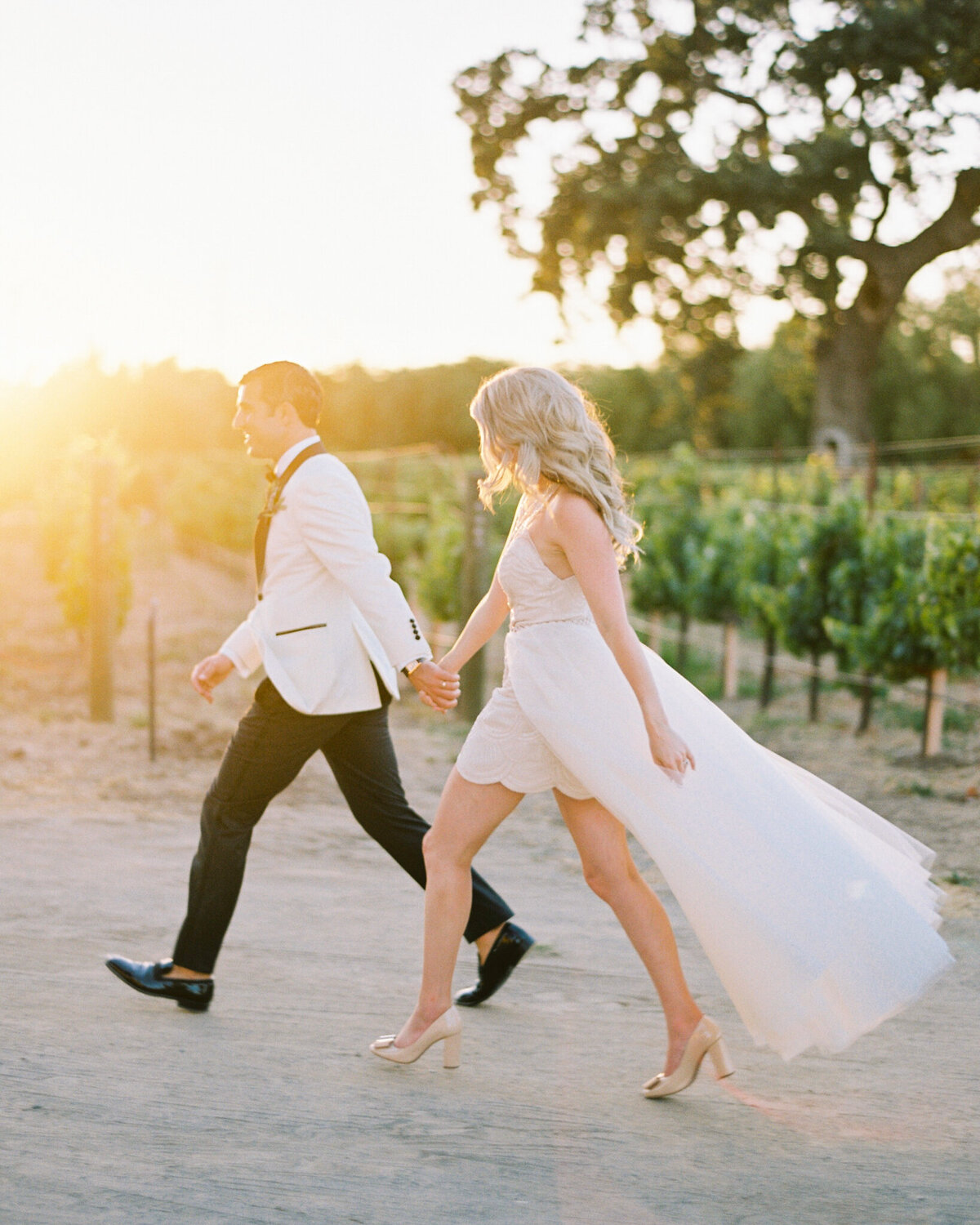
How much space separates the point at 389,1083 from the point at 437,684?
1019 mm

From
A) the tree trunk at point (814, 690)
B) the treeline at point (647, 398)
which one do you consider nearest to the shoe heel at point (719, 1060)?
the tree trunk at point (814, 690)

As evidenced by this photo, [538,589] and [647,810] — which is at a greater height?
[538,589]

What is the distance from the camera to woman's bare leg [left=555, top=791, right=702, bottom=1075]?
126 inches

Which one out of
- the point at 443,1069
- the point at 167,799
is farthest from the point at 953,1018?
the point at 167,799

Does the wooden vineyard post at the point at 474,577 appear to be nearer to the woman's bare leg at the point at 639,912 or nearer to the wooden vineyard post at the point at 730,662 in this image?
the wooden vineyard post at the point at 730,662

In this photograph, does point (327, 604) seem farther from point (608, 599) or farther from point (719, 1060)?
point (719, 1060)

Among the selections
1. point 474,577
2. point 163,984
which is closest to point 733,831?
point 163,984

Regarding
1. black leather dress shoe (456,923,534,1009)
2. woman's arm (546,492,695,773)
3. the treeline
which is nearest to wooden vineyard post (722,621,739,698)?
black leather dress shoe (456,923,534,1009)

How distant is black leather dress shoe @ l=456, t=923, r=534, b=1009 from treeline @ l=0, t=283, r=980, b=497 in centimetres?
3543

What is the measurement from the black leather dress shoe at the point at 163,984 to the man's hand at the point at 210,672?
31.6 inches

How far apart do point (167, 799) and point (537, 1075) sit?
4.04 metres

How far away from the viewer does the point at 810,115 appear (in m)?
23.9

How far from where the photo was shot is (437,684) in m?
3.50

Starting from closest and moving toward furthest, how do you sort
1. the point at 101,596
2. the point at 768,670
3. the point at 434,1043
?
the point at 434,1043, the point at 101,596, the point at 768,670
